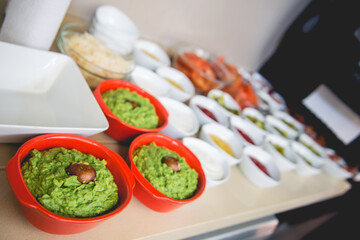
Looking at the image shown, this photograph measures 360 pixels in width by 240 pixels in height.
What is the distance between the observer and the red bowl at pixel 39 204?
68 centimetres

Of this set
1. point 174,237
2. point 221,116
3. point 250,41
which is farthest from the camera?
point 250,41

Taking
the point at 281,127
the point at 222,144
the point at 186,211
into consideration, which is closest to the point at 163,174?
the point at 186,211

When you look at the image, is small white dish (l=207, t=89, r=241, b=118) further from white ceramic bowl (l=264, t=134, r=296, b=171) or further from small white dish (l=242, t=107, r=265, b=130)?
white ceramic bowl (l=264, t=134, r=296, b=171)

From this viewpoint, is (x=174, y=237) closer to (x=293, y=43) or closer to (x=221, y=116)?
(x=221, y=116)

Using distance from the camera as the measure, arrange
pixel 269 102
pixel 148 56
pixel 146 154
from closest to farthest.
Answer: pixel 146 154, pixel 148 56, pixel 269 102

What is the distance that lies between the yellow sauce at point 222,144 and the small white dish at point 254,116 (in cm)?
51

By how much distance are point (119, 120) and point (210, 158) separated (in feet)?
1.82

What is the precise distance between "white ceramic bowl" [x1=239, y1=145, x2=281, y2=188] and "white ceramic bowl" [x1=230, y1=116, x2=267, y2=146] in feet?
0.32

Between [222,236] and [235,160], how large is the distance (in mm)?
453

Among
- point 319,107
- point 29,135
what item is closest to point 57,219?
point 29,135

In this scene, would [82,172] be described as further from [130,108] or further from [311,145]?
[311,145]

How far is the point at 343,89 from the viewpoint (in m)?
2.63

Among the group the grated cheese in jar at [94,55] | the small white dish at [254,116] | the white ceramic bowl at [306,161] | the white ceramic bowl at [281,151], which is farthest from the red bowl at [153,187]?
the white ceramic bowl at [306,161]

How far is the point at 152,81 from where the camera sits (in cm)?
166
